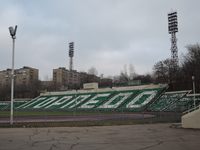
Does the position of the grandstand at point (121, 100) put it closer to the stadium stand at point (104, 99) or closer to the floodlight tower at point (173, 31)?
the stadium stand at point (104, 99)

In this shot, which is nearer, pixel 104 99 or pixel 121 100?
pixel 121 100

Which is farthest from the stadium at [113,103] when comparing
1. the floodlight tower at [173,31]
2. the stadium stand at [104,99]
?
the floodlight tower at [173,31]

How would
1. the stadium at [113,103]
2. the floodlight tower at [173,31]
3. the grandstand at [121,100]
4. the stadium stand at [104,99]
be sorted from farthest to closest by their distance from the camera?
the floodlight tower at [173,31] < the stadium stand at [104,99] < the grandstand at [121,100] < the stadium at [113,103]

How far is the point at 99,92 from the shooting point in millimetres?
83562

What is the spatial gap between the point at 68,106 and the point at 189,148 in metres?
67.2

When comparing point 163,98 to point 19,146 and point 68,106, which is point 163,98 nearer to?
point 68,106

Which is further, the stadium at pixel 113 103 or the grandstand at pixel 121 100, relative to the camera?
the grandstand at pixel 121 100

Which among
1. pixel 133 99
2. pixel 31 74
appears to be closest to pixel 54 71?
pixel 31 74

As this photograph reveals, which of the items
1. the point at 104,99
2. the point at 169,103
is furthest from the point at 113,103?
the point at 169,103

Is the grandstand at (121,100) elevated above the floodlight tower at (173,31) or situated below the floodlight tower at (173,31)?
below

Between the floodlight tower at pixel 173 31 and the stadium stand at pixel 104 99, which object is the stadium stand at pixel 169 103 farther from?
the floodlight tower at pixel 173 31

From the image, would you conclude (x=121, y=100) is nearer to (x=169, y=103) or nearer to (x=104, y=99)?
(x=104, y=99)

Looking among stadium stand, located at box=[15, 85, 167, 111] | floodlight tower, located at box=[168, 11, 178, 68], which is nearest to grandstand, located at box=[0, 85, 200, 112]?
stadium stand, located at box=[15, 85, 167, 111]

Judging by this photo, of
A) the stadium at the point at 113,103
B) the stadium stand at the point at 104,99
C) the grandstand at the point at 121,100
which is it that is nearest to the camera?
the stadium at the point at 113,103
